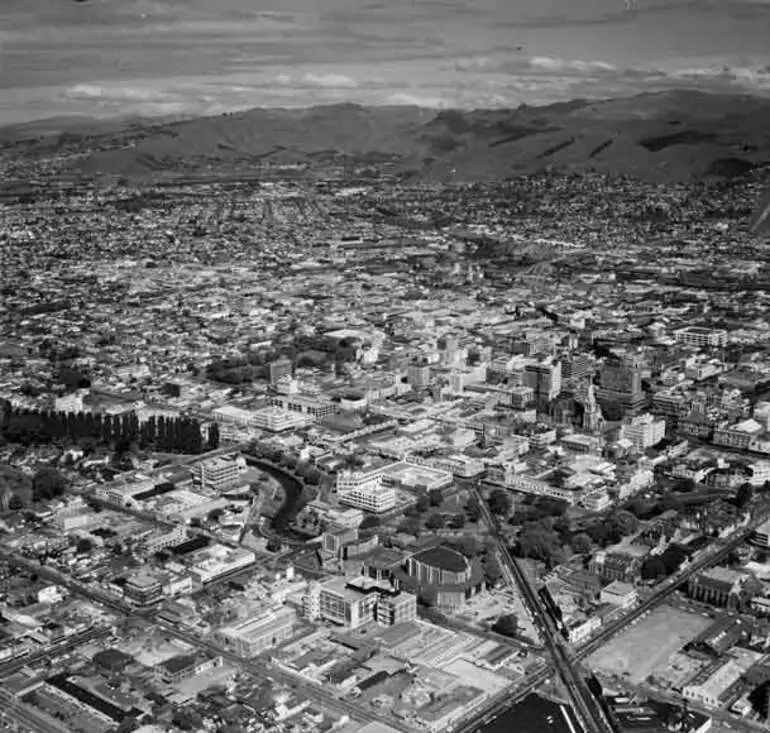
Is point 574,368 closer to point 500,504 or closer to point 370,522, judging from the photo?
point 500,504

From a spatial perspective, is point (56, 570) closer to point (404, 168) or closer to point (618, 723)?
point (618, 723)

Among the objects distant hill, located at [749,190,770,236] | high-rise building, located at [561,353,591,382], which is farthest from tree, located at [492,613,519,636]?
distant hill, located at [749,190,770,236]

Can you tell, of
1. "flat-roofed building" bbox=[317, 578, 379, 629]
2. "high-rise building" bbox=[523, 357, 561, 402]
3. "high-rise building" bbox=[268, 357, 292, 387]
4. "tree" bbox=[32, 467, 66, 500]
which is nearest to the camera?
"flat-roofed building" bbox=[317, 578, 379, 629]

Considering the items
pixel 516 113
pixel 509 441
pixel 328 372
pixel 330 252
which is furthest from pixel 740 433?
pixel 516 113

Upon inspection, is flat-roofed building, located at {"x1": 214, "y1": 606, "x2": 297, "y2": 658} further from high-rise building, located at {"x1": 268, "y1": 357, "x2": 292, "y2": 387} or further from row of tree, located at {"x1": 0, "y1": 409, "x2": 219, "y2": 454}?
high-rise building, located at {"x1": 268, "y1": 357, "x2": 292, "y2": 387}

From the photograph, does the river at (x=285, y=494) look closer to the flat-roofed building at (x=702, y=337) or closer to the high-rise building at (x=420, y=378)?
the high-rise building at (x=420, y=378)
